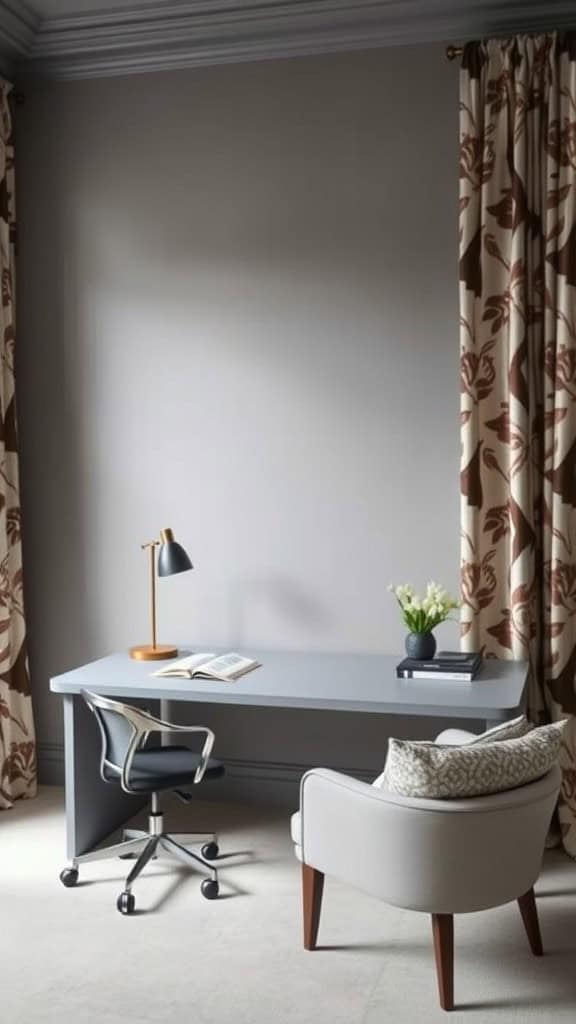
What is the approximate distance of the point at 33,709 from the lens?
4.64 m

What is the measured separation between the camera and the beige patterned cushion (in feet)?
8.62

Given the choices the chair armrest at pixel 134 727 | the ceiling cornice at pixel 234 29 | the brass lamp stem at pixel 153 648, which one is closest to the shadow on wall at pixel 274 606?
the brass lamp stem at pixel 153 648

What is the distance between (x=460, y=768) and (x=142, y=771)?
1.18 meters

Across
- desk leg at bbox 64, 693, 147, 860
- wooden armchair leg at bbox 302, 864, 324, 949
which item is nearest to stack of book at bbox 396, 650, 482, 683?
wooden armchair leg at bbox 302, 864, 324, 949

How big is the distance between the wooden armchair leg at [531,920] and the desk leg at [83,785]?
5.03 ft

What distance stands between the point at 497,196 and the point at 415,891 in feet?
7.98

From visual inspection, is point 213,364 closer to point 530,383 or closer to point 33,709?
point 530,383

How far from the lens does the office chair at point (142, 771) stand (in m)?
3.27

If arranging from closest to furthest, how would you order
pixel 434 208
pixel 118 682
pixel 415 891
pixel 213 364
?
pixel 415 891
pixel 118 682
pixel 434 208
pixel 213 364

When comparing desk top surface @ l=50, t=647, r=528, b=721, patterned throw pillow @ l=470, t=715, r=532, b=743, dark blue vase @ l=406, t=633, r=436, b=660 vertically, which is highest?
dark blue vase @ l=406, t=633, r=436, b=660

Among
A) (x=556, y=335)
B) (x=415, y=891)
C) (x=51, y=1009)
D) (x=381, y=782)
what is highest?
(x=556, y=335)

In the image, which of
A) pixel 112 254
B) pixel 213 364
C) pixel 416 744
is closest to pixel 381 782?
pixel 416 744

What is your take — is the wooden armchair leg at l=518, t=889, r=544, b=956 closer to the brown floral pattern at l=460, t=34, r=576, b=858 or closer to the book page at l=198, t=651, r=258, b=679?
the brown floral pattern at l=460, t=34, r=576, b=858

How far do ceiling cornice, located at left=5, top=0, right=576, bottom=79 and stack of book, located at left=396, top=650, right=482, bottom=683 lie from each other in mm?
2294
